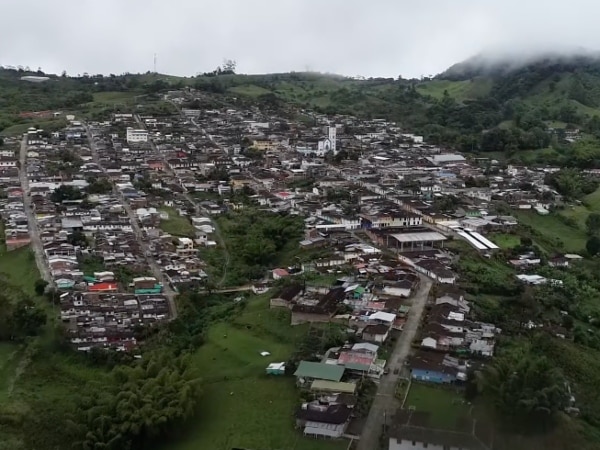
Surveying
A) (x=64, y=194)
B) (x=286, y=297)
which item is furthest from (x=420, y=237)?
(x=64, y=194)

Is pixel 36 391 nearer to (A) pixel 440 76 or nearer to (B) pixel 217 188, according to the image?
(B) pixel 217 188

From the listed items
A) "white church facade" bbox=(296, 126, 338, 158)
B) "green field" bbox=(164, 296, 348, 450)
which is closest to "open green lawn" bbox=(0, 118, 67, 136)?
"white church facade" bbox=(296, 126, 338, 158)

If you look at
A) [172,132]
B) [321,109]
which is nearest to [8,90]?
[172,132]

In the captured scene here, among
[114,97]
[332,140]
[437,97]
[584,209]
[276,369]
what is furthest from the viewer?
[437,97]

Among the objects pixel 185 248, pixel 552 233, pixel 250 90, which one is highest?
pixel 250 90

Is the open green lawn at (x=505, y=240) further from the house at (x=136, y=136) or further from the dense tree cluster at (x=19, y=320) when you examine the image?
the house at (x=136, y=136)

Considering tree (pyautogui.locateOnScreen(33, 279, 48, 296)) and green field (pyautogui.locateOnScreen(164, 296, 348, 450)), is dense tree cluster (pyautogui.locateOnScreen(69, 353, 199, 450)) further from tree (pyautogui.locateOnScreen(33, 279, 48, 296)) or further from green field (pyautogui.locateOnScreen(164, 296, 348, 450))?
tree (pyautogui.locateOnScreen(33, 279, 48, 296))

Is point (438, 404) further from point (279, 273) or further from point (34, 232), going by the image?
point (34, 232)
